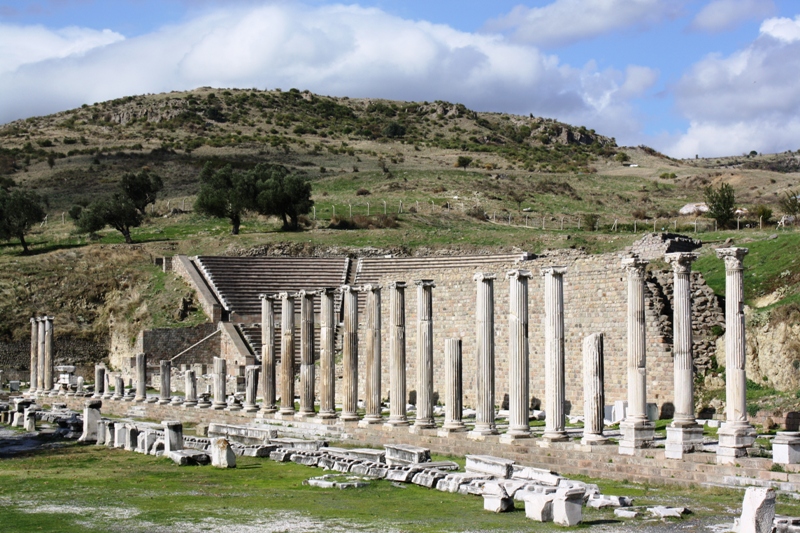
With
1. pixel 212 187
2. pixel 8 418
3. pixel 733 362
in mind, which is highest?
pixel 212 187

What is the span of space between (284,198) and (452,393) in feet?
138

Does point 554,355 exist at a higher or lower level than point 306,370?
higher

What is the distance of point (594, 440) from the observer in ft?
77.9

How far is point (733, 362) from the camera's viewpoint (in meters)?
21.8

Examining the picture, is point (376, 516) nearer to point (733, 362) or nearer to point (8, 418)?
point (733, 362)

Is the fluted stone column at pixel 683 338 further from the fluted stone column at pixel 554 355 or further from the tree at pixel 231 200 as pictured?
the tree at pixel 231 200

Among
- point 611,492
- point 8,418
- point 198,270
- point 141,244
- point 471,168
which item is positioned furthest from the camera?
point 471,168

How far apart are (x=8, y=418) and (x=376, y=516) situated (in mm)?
27522

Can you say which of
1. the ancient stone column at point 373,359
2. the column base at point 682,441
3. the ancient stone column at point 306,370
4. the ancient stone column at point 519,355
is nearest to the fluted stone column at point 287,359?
the ancient stone column at point 306,370

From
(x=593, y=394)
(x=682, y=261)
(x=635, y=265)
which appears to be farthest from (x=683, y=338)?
(x=593, y=394)

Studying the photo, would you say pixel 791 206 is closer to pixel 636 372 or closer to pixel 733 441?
pixel 636 372

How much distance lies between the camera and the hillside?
6097 centimetres

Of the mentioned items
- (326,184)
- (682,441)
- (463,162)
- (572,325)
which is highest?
(463,162)

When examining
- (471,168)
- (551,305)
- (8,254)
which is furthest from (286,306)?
(471,168)
